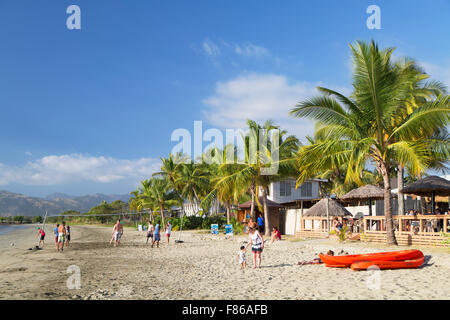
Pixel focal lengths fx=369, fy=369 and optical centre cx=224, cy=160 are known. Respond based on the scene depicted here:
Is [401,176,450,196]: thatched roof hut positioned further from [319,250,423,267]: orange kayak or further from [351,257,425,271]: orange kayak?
[351,257,425,271]: orange kayak

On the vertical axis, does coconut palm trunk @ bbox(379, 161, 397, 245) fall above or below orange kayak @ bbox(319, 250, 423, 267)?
above

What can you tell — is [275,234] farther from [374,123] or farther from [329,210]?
[374,123]

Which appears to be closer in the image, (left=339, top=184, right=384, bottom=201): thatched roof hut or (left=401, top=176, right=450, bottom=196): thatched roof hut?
(left=401, top=176, right=450, bottom=196): thatched roof hut

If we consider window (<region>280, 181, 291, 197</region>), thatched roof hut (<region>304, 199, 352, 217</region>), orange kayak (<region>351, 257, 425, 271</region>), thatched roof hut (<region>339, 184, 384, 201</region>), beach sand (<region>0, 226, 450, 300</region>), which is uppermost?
window (<region>280, 181, 291, 197</region>)

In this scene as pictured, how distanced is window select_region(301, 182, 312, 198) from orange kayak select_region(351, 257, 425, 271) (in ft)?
85.1

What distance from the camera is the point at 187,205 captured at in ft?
214

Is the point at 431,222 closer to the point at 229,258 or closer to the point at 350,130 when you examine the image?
the point at 350,130

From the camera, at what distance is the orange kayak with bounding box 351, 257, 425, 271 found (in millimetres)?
10656

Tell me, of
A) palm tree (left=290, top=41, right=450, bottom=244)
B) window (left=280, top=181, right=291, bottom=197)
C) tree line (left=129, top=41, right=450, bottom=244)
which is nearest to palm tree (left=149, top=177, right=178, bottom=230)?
window (left=280, top=181, right=291, bottom=197)

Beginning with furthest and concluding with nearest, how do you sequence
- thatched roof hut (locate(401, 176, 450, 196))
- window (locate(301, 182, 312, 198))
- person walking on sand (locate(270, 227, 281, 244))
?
window (locate(301, 182, 312, 198)) < person walking on sand (locate(270, 227, 281, 244)) < thatched roof hut (locate(401, 176, 450, 196))

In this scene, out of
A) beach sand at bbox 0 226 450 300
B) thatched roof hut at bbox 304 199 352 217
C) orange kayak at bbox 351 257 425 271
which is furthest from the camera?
thatched roof hut at bbox 304 199 352 217

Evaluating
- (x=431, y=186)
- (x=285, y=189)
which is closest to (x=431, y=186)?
(x=431, y=186)

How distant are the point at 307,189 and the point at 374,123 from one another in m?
22.5

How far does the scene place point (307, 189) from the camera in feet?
122
